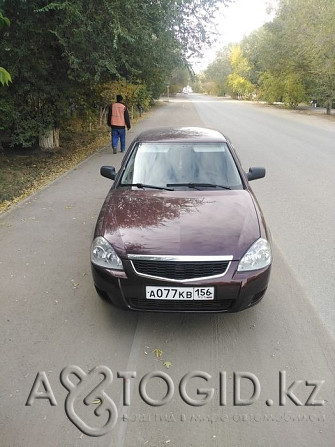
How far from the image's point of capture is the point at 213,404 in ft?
9.14

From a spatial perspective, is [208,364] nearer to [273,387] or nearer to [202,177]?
[273,387]

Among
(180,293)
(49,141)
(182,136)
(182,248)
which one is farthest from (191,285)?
(49,141)

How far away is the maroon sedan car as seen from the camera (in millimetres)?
3203

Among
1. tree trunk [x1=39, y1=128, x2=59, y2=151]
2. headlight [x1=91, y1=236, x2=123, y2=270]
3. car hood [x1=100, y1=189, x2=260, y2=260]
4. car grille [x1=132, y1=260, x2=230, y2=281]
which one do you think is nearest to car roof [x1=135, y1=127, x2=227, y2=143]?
car hood [x1=100, y1=189, x2=260, y2=260]

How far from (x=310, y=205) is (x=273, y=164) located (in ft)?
13.1

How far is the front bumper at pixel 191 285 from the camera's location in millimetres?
3199

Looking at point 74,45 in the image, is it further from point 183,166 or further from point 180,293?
point 180,293

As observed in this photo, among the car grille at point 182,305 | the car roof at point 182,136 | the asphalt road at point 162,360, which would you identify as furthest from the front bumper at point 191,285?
the car roof at point 182,136

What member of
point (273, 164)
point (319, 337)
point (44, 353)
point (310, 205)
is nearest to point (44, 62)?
point (273, 164)

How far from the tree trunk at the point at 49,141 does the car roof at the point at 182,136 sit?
7959mm

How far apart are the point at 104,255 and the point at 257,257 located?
4.35 feet

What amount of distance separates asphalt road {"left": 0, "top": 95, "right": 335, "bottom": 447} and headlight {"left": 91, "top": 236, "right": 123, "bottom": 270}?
0.66m

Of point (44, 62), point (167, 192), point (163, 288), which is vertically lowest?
point (163, 288)

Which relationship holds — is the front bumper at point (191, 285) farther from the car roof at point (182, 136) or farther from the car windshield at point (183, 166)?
the car roof at point (182, 136)
